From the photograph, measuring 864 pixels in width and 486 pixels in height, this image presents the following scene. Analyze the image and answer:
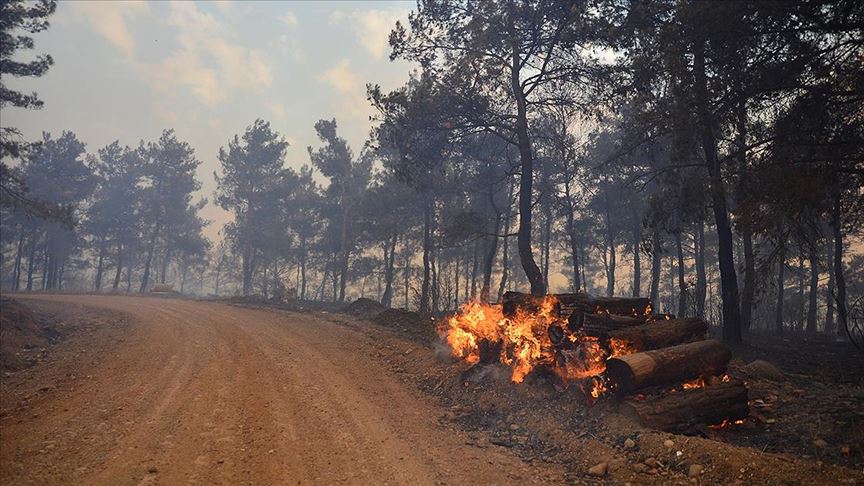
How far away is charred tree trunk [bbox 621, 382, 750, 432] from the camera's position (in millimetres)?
6812

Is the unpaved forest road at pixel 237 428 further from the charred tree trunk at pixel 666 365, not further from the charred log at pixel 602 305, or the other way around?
the charred log at pixel 602 305

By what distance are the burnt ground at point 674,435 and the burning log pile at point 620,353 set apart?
268 mm

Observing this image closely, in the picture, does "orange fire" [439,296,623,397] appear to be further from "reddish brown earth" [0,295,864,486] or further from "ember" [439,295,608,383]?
"reddish brown earth" [0,295,864,486]

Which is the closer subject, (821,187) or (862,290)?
(821,187)

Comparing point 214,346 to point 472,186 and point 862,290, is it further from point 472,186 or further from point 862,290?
point 862,290

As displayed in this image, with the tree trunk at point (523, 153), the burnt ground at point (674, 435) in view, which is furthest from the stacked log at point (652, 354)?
the tree trunk at point (523, 153)

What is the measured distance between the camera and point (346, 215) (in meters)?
45.3

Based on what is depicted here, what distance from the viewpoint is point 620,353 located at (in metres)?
8.19

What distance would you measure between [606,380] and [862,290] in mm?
48782

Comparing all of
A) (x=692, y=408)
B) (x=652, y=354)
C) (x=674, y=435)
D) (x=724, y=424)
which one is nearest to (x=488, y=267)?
(x=652, y=354)

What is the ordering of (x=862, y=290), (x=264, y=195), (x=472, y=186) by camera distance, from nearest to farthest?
(x=472, y=186) < (x=862, y=290) < (x=264, y=195)

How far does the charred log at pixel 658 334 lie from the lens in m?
8.34

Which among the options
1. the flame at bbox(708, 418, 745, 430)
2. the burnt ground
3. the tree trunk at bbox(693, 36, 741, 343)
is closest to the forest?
the tree trunk at bbox(693, 36, 741, 343)

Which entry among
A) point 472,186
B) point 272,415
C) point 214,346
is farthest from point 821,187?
point 472,186
